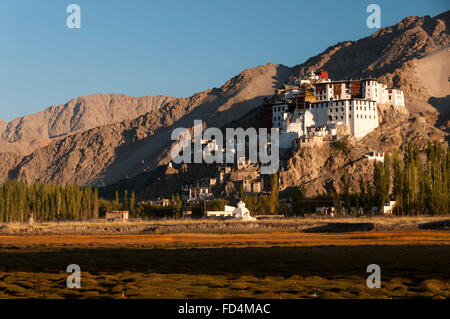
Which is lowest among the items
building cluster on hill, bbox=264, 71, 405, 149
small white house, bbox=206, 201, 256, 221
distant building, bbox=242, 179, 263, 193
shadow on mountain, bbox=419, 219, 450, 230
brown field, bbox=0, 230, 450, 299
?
brown field, bbox=0, 230, 450, 299

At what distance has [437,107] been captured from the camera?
19938cm

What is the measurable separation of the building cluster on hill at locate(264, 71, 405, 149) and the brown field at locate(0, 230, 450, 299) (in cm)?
9887

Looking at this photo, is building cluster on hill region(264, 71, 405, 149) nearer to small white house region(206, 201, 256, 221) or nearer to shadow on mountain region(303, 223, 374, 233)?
small white house region(206, 201, 256, 221)

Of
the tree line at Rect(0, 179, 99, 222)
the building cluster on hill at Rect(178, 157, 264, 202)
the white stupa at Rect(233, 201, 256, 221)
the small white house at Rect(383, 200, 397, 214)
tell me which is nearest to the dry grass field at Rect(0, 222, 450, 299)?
A: the white stupa at Rect(233, 201, 256, 221)

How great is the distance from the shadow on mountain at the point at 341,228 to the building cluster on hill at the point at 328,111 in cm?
6527

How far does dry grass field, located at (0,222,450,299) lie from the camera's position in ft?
80.2

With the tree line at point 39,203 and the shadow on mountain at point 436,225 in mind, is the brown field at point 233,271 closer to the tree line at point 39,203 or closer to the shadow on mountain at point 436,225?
the shadow on mountain at point 436,225

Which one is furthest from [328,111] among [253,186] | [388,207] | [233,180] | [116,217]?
[116,217]

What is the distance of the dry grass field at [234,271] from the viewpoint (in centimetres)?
2445

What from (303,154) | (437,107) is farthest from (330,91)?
(437,107)
